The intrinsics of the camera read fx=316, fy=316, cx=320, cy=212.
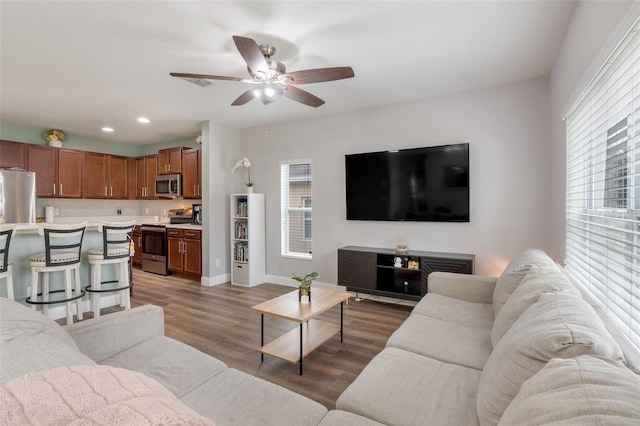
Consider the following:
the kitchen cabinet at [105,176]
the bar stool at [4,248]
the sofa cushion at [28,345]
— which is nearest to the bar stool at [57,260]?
the bar stool at [4,248]

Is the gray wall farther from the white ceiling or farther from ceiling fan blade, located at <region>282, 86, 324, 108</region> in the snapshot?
ceiling fan blade, located at <region>282, 86, 324, 108</region>

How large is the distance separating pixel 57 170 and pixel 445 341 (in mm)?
6796

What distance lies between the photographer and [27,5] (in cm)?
210

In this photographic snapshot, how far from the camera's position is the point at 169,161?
244 inches

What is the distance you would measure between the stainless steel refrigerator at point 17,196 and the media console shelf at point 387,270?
202 inches

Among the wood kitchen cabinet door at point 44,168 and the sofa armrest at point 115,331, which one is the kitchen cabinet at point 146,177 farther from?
the sofa armrest at point 115,331

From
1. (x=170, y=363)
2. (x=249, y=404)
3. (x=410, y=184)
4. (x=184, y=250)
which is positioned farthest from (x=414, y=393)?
(x=184, y=250)

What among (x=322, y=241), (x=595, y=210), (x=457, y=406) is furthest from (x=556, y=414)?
(x=322, y=241)

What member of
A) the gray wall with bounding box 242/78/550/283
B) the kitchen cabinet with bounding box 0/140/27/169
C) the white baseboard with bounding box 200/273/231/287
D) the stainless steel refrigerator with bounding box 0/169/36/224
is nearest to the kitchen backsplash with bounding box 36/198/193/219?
the stainless steel refrigerator with bounding box 0/169/36/224

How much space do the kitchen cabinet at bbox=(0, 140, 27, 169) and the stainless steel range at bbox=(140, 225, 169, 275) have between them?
2.08 m

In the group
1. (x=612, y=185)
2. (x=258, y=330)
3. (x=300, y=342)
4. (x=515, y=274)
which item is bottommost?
(x=258, y=330)

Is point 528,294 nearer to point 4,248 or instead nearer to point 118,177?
point 4,248

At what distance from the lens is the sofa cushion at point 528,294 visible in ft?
5.11

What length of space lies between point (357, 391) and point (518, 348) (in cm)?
69
